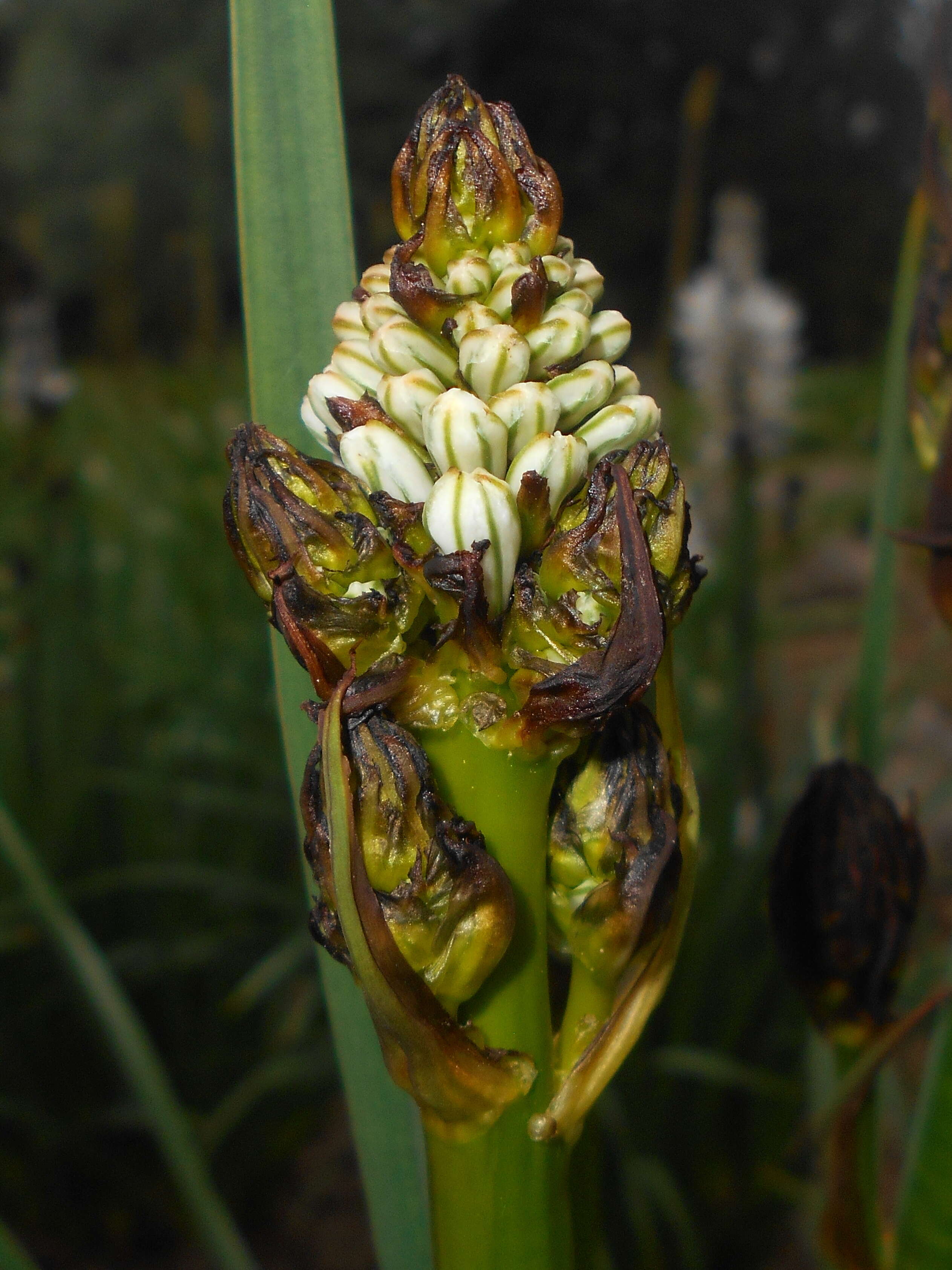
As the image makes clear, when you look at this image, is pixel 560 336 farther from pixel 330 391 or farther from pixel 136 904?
pixel 136 904

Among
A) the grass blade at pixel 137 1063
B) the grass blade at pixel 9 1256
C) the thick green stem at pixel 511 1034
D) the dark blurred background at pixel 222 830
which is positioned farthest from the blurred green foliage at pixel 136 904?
the thick green stem at pixel 511 1034

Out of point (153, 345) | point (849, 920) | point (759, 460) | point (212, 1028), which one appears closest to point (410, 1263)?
point (849, 920)

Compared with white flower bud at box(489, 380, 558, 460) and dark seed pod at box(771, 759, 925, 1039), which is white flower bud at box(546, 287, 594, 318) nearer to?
white flower bud at box(489, 380, 558, 460)

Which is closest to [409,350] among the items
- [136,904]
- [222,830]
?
[136,904]

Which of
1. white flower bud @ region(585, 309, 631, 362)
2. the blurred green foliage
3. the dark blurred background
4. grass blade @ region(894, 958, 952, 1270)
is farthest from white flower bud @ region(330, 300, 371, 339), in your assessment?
the blurred green foliage

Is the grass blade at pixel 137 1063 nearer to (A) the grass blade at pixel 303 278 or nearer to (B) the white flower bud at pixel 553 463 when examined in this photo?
(A) the grass blade at pixel 303 278
